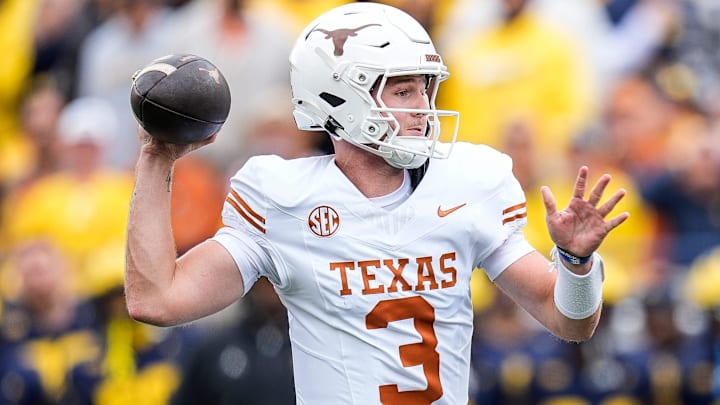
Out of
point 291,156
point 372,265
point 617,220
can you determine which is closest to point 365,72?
point 372,265

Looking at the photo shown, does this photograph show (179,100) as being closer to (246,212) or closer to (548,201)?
(246,212)

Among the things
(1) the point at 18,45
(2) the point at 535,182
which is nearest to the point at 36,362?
(2) the point at 535,182

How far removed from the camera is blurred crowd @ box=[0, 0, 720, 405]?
22.9ft

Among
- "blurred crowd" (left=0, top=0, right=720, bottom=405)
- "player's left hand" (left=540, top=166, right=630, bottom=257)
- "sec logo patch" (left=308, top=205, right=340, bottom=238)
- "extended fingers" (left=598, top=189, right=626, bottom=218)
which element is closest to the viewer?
"extended fingers" (left=598, top=189, right=626, bottom=218)

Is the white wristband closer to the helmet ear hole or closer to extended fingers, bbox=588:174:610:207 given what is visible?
extended fingers, bbox=588:174:610:207

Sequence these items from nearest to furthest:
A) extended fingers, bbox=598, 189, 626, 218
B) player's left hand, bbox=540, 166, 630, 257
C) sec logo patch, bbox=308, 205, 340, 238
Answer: extended fingers, bbox=598, 189, 626, 218, player's left hand, bbox=540, 166, 630, 257, sec logo patch, bbox=308, 205, 340, 238

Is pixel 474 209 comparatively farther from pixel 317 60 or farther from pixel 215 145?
pixel 215 145

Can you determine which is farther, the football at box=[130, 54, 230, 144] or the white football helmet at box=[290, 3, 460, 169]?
the white football helmet at box=[290, 3, 460, 169]

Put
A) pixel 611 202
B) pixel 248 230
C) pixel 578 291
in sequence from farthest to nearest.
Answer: pixel 248 230
pixel 578 291
pixel 611 202

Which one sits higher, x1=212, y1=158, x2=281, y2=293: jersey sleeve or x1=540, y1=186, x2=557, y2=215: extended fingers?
x1=540, y1=186, x2=557, y2=215: extended fingers

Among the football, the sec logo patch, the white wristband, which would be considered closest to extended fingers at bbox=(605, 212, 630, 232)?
the white wristband

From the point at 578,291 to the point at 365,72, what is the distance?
79 cm

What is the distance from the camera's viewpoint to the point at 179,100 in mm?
3381

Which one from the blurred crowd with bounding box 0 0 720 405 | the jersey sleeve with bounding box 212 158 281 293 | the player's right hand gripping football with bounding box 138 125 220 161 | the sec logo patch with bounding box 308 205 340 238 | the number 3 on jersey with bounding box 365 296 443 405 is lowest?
the blurred crowd with bounding box 0 0 720 405
